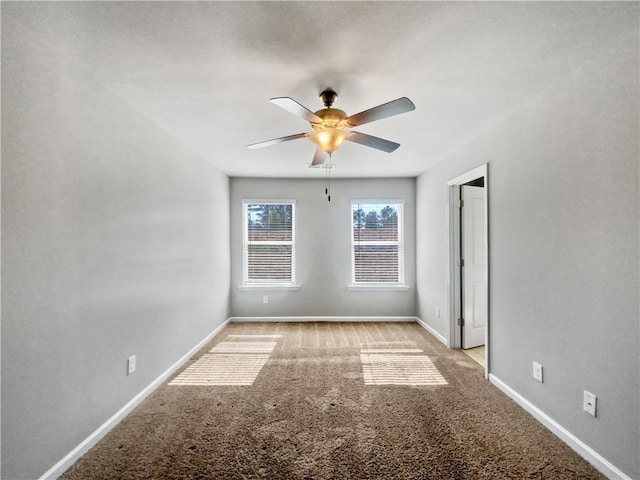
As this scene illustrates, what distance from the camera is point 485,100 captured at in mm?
2354

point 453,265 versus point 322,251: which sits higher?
point 322,251

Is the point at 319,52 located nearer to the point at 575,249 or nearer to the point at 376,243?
the point at 575,249

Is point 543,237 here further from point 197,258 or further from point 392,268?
point 197,258

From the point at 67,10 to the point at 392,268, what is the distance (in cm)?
476

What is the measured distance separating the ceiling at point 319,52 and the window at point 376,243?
2509 millimetres

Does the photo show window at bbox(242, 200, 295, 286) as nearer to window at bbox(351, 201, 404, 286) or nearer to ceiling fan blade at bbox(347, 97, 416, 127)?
window at bbox(351, 201, 404, 286)

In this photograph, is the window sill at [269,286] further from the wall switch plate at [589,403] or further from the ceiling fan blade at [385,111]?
the wall switch plate at [589,403]

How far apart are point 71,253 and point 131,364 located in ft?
3.56

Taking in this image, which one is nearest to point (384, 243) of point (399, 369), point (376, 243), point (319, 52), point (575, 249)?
point (376, 243)

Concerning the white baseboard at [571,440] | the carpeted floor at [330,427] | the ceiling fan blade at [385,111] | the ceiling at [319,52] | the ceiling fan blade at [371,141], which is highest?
the ceiling at [319,52]

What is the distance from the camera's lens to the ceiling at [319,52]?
1443mm

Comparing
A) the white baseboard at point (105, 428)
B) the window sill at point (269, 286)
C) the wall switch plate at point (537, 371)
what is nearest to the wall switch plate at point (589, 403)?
the wall switch plate at point (537, 371)

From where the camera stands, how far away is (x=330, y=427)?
2.18m

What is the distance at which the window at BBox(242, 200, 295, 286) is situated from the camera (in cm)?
518
